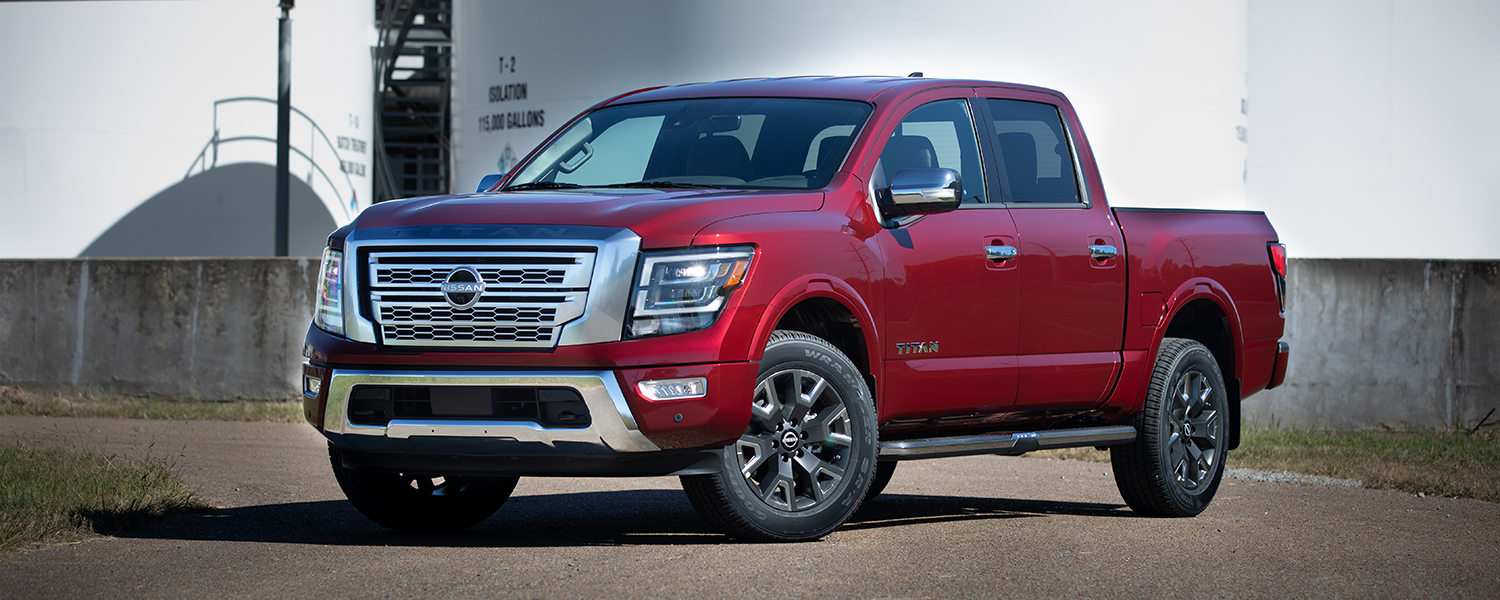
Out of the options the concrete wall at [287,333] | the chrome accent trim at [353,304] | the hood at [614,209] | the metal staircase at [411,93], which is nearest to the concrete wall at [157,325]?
the concrete wall at [287,333]

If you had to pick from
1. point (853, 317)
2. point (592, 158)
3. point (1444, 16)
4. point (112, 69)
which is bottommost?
point (853, 317)

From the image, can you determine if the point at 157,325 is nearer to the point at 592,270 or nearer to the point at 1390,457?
the point at 592,270

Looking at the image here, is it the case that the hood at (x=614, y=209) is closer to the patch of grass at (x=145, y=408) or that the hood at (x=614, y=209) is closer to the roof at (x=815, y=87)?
the roof at (x=815, y=87)

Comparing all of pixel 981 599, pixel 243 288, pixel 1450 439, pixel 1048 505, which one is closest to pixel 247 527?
pixel 981 599

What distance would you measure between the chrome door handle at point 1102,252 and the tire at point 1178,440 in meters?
0.72

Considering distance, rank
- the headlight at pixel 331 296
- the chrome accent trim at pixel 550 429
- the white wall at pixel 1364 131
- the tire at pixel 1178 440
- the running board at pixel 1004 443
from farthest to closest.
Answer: the white wall at pixel 1364 131, the tire at pixel 1178 440, the running board at pixel 1004 443, the headlight at pixel 331 296, the chrome accent trim at pixel 550 429

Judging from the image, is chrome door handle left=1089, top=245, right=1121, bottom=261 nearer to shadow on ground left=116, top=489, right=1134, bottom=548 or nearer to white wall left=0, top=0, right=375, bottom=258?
shadow on ground left=116, top=489, right=1134, bottom=548

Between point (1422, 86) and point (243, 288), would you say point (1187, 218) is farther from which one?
point (1422, 86)

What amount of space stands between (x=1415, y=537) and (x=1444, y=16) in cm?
1687

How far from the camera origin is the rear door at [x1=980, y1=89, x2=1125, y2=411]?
720cm

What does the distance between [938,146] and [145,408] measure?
743cm

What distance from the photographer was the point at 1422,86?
21.6 meters

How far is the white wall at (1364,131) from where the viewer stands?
67.8ft

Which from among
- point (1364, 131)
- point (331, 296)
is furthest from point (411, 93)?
point (331, 296)
